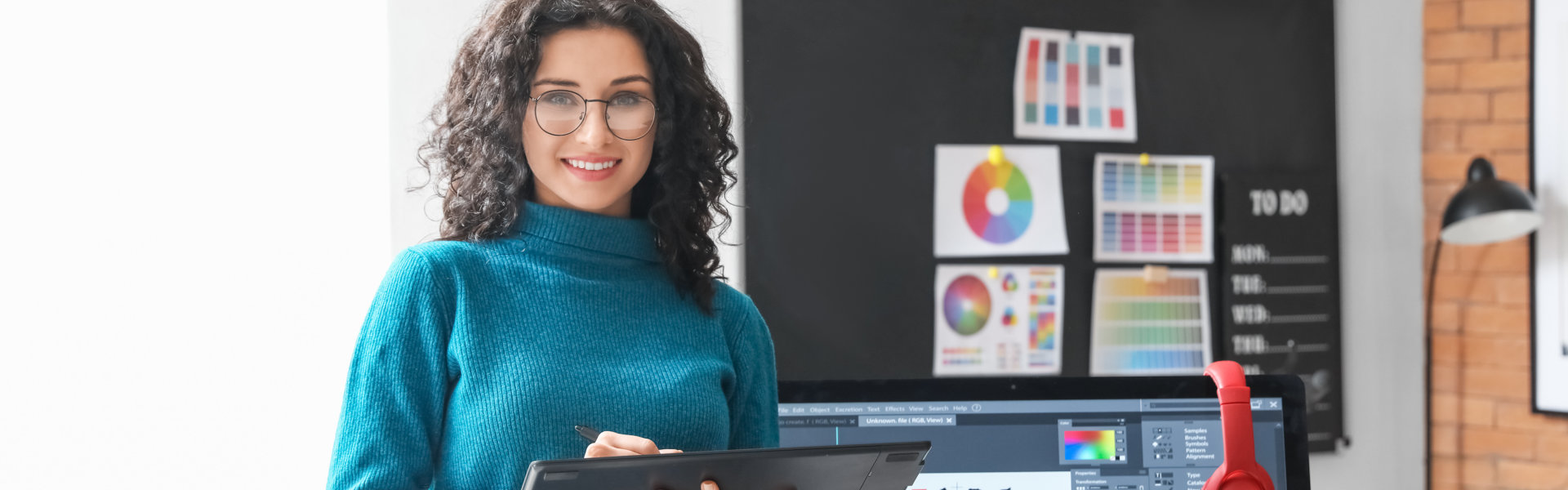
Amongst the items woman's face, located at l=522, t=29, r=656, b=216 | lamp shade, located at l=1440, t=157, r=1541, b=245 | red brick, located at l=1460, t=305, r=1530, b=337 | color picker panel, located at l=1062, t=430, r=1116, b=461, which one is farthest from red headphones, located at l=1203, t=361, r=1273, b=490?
red brick, located at l=1460, t=305, r=1530, b=337

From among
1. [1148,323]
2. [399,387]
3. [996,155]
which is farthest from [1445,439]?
[399,387]

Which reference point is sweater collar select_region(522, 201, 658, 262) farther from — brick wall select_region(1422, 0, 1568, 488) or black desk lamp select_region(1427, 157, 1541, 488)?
brick wall select_region(1422, 0, 1568, 488)

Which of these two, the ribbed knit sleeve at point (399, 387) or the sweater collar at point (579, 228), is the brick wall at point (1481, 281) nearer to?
the sweater collar at point (579, 228)

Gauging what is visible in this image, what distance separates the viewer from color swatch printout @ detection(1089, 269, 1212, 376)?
2289 millimetres

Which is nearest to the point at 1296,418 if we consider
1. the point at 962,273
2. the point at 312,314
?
the point at 962,273

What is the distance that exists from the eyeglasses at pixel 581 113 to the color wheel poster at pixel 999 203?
3.89ft

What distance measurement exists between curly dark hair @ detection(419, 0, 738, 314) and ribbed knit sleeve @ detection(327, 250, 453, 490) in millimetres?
104

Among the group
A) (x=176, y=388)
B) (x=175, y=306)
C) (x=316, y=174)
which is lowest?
(x=176, y=388)

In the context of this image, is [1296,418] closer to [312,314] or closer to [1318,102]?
[312,314]

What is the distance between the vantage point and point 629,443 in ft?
2.98

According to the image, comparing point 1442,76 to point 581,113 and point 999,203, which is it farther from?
point 581,113

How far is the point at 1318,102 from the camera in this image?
8.03ft

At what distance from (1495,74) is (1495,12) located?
0.44 ft

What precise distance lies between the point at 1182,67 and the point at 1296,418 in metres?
1.38
